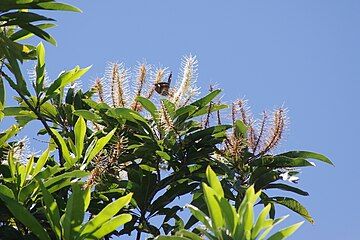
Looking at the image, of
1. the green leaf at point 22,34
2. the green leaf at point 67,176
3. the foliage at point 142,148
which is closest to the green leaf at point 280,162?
the foliage at point 142,148

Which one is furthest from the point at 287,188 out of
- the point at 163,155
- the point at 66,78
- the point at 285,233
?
the point at 285,233

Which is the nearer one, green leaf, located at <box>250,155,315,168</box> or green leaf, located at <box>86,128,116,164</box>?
green leaf, located at <box>86,128,116,164</box>

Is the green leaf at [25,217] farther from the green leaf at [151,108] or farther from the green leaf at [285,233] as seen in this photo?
the green leaf at [151,108]

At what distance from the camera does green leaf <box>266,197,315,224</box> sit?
3.40 m

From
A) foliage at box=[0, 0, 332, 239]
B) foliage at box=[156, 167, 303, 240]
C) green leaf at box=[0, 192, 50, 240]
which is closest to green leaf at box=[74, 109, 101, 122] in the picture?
foliage at box=[0, 0, 332, 239]

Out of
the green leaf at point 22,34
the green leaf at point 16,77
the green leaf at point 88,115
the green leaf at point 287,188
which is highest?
the green leaf at point 22,34

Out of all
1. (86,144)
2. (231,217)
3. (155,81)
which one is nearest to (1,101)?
(86,144)

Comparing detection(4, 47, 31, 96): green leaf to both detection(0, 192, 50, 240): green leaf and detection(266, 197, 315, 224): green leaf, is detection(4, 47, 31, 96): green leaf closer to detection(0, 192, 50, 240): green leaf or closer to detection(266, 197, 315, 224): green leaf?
detection(0, 192, 50, 240): green leaf

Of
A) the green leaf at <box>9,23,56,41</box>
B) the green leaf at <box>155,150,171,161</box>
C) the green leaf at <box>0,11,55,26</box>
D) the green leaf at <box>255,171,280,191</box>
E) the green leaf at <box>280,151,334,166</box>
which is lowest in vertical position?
the green leaf at <box>255,171,280,191</box>

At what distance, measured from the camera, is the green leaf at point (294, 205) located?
340 cm

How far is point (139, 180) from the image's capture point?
341 centimetres

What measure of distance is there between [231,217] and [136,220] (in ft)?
4.25

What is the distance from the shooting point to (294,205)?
3432 mm

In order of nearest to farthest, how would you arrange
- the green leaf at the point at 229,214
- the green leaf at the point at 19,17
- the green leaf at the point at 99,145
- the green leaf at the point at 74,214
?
the green leaf at the point at 229,214, the green leaf at the point at 74,214, the green leaf at the point at 99,145, the green leaf at the point at 19,17
